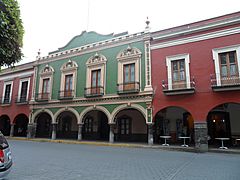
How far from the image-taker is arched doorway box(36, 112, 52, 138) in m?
19.9

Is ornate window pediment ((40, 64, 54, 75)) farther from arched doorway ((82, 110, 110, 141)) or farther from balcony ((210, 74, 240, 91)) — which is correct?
balcony ((210, 74, 240, 91))

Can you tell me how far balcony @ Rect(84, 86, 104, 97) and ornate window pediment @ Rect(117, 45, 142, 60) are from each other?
9.16ft

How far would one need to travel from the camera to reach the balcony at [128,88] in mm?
13852

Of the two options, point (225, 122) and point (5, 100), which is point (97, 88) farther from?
point (5, 100)

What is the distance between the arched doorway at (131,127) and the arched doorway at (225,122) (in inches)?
194

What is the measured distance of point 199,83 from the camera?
1212 cm

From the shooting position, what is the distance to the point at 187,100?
40.2 ft

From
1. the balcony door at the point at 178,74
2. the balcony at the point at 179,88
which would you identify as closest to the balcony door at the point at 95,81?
the balcony at the point at 179,88

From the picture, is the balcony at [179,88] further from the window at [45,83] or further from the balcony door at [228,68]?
the window at [45,83]

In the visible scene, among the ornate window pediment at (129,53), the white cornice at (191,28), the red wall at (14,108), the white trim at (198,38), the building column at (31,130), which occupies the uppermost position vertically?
the white cornice at (191,28)

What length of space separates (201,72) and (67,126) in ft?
42.7

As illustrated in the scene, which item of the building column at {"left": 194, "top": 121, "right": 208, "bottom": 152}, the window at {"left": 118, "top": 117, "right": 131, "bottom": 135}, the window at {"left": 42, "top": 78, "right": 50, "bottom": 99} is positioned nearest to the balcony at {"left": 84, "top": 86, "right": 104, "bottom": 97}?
the window at {"left": 118, "top": 117, "right": 131, "bottom": 135}

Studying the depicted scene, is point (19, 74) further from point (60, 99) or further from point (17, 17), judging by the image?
point (17, 17)

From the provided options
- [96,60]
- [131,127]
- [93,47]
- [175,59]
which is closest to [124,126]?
[131,127]
